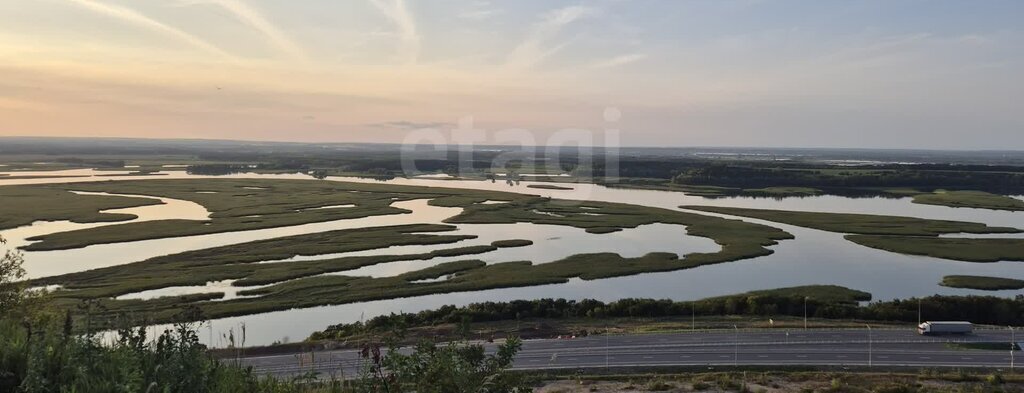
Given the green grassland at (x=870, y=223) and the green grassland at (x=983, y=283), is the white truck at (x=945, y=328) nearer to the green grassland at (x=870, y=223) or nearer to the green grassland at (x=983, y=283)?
the green grassland at (x=983, y=283)

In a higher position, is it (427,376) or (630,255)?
(427,376)

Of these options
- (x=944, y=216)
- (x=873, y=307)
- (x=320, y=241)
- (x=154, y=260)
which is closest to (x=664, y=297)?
(x=873, y=307)

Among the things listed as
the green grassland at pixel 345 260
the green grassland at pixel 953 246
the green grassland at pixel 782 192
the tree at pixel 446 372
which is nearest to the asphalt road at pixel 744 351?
the green grassland at pixel 345 260

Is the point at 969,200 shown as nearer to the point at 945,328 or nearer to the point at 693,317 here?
the point at 945,328

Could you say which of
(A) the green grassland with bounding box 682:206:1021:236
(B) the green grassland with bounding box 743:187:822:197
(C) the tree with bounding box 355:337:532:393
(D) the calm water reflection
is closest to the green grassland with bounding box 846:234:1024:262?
(D) the calm water reflection

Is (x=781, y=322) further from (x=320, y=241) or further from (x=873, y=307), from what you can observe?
(x=320, y=241)

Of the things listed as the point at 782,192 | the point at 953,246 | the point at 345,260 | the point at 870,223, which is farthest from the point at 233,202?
the point at 782,192
